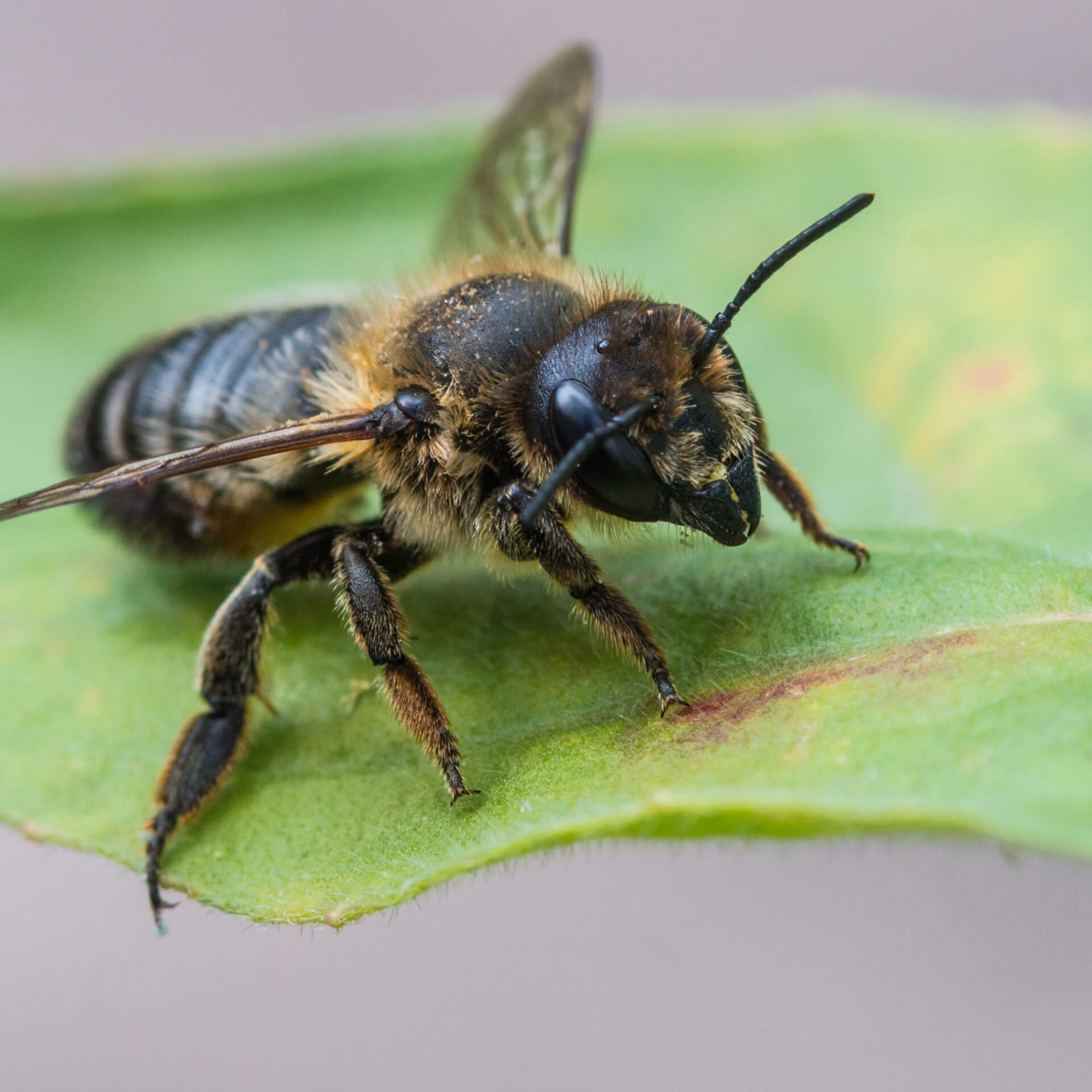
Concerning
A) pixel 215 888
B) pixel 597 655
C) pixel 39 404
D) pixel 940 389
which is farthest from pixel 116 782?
pixel 940 389

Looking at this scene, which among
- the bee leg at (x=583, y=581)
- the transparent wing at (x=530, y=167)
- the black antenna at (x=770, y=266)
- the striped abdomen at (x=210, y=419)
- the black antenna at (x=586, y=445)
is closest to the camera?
the black antenna at (x=586, y=445)

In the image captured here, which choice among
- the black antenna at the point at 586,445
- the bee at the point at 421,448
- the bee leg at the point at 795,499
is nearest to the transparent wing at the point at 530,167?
the bee at the point at 421,448

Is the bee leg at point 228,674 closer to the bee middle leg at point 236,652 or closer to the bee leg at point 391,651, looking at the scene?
the bee middle leg at point 236,652

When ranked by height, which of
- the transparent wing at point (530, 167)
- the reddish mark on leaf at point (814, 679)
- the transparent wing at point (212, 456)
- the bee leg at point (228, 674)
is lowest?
the bee leg at point (228, 674)

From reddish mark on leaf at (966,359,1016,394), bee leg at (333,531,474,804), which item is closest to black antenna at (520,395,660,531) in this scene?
bee leg at (333,531,474,804)

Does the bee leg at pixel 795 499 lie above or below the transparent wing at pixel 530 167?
below

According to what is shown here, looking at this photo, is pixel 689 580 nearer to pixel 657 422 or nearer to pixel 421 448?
pixel 657 422

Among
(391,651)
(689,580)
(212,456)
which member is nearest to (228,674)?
(391,651)
